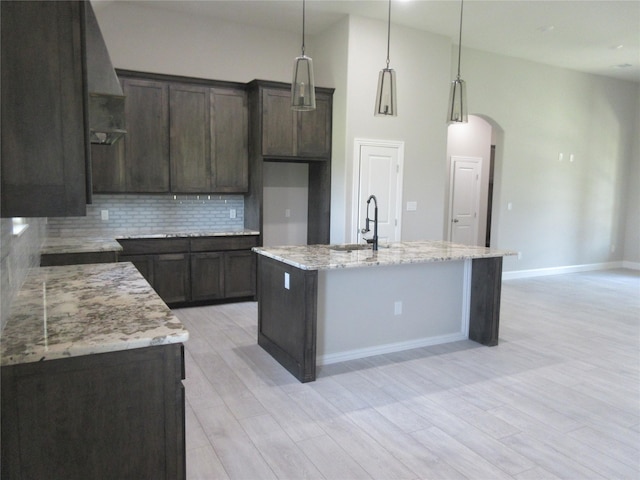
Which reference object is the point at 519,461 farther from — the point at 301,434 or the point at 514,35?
the point at 514,35

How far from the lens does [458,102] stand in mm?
3854

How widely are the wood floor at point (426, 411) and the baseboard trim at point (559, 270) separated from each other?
313cm

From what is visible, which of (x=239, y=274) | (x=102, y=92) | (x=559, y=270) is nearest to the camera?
(x=102, y=92)

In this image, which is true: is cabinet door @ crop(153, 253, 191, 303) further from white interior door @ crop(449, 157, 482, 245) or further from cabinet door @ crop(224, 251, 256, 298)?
white interior door @ crop(449, 157, 482, 245)

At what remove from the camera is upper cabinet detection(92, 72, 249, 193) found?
5363mm

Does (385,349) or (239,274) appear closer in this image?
(385,349)

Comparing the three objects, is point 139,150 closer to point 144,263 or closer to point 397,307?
point 144,263

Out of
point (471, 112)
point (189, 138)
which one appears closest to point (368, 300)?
point (189, 138)

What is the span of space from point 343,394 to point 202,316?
8.15 feet

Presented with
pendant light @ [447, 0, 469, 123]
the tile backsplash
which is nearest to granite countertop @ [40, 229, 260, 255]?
the tile backsplash

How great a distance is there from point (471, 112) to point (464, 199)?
1.66 m

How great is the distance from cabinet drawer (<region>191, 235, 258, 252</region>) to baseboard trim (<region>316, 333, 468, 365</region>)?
7.59ft

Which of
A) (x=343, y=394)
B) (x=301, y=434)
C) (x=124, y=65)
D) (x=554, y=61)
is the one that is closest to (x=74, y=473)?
(x=301, y=434)

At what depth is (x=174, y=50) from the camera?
585cm
